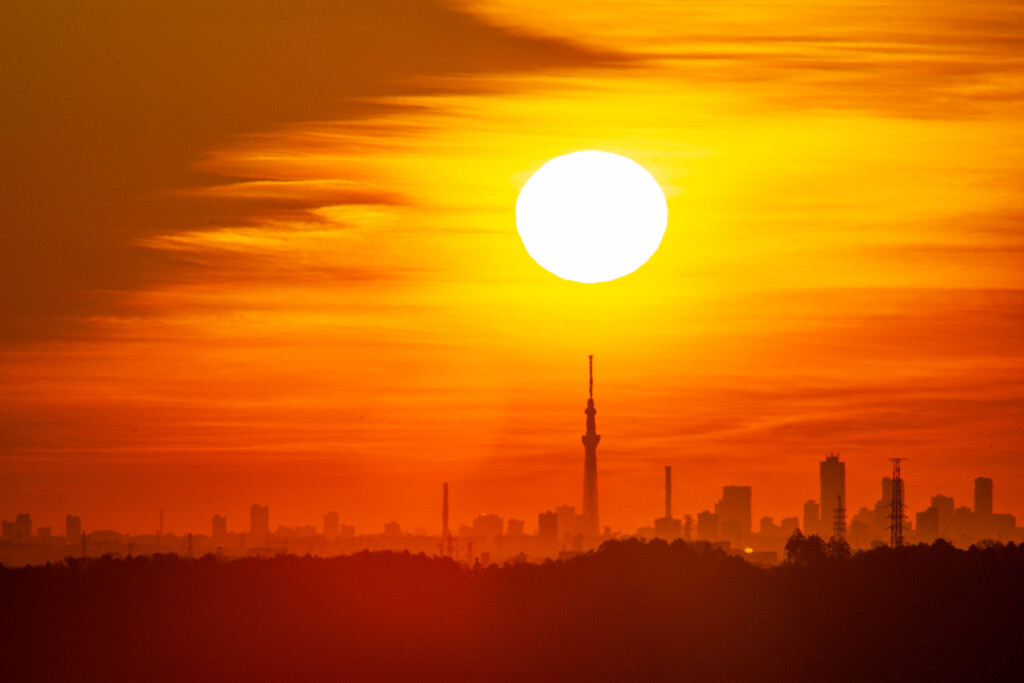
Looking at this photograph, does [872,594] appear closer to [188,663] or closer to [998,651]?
[998,651]

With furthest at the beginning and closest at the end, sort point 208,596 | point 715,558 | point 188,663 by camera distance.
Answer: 1. point 715,558
2. point 208,596
3. point 188,663

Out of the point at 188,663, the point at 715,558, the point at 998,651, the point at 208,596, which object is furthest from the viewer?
the point at 715,558

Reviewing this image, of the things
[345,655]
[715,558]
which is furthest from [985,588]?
[345,655]

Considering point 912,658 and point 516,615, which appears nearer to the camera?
point 912,658

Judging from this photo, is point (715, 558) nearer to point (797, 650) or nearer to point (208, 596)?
point (797, 650)

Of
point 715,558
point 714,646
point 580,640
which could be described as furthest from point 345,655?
point 715,558

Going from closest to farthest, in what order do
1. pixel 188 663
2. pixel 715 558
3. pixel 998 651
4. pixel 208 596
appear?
1. pixel 998 651
2. pixel 188 663
3. pixel 208 596
4. pixel 715 558
